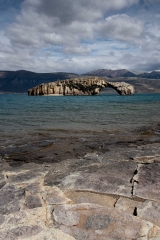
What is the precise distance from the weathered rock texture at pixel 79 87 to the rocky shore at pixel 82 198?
13174 cm

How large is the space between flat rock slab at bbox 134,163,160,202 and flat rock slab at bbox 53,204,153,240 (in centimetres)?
96

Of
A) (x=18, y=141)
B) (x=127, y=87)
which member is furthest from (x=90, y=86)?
(x=18, y=141)

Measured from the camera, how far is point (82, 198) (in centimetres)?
409

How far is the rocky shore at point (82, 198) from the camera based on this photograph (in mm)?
2954

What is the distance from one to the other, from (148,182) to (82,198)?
1514mm

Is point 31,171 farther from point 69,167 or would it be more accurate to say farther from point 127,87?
point 127,87

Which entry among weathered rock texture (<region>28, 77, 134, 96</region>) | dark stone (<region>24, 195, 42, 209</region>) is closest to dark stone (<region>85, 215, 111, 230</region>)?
dark stone (<region>24, 195, 42, 209</region>)

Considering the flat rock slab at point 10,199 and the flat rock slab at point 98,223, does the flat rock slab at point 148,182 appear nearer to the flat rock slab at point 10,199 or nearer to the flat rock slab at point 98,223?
the flat rock slab at point 98,223

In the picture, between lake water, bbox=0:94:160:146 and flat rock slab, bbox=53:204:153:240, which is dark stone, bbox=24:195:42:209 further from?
lake water, bbox=0:94:160:146

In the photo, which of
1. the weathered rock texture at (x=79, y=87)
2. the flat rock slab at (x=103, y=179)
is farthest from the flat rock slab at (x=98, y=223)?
the weathered rock texture at (x=79, y=87)

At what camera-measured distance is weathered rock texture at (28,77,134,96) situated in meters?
136

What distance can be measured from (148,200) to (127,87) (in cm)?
14076

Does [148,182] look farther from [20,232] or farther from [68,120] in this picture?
[68,120]

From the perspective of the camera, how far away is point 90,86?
455 feet
